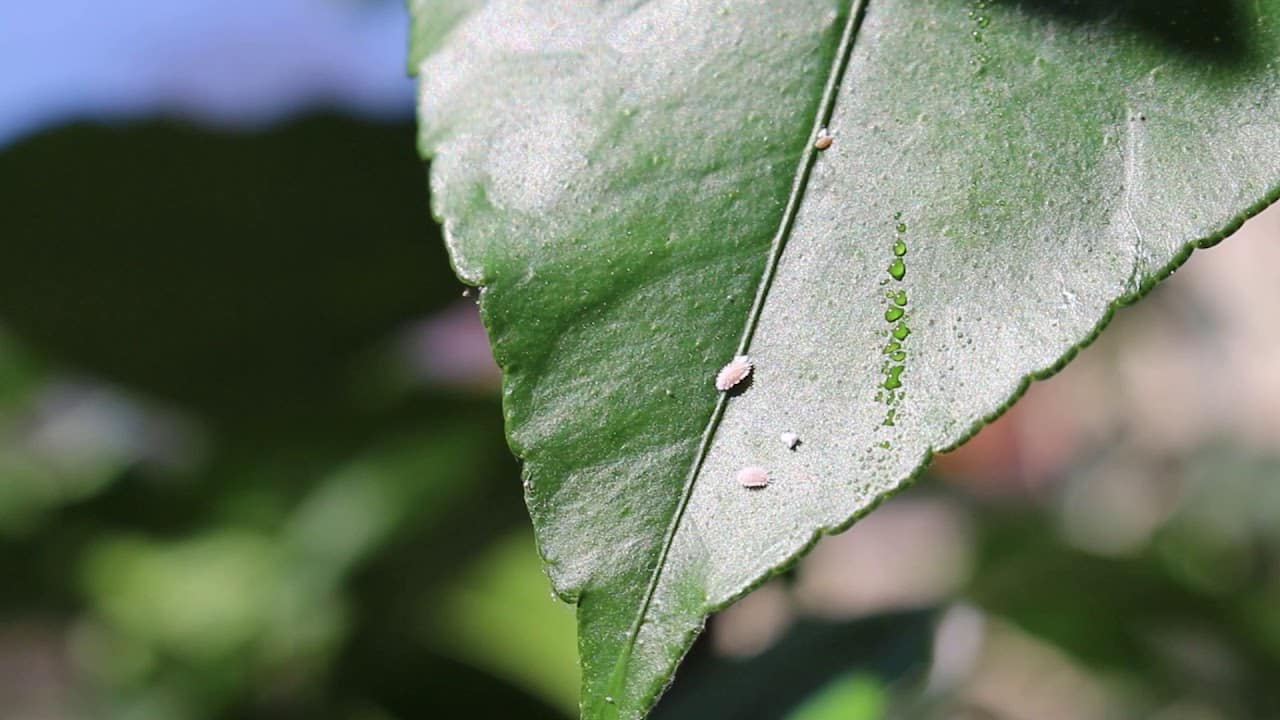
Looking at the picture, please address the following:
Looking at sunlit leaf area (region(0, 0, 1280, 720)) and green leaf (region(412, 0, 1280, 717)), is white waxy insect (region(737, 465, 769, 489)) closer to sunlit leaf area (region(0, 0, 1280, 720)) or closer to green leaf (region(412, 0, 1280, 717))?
green leaf (region(412, 0, 1280, 717))

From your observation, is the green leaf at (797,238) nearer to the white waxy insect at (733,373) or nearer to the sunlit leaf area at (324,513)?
the white waxy insect at (733,373)

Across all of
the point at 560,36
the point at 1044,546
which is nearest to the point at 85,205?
the point at 560,36

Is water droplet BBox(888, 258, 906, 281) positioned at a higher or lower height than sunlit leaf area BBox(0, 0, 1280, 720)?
higher

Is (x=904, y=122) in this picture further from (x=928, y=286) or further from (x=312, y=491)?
(x=312, y=491)

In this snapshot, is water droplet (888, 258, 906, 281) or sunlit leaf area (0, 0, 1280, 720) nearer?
water droplet (888, 258, 906, 281)

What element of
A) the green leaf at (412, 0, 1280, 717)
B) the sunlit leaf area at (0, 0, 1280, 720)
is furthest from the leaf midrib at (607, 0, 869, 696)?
the sunlit leaf area at (0, 0, 1280, 720)

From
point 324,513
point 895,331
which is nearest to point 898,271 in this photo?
point 895,331

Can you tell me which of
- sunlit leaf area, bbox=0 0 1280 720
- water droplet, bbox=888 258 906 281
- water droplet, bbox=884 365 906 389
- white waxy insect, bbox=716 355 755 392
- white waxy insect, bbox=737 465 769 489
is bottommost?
sunlit leaf area, bbox=0 0 1280 720
